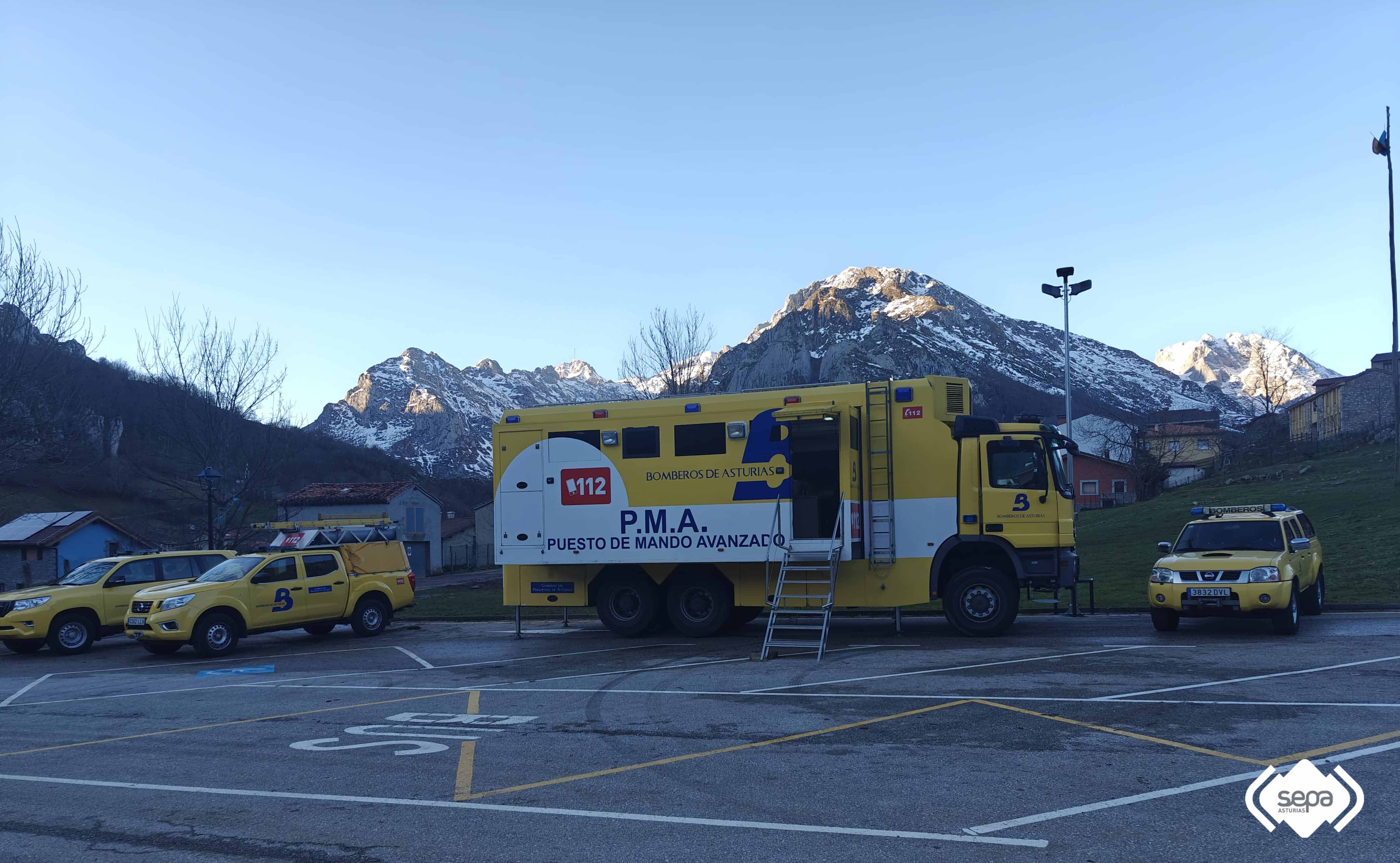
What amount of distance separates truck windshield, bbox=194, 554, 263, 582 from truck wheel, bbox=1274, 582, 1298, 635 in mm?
16527

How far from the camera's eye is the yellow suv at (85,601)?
1734cm

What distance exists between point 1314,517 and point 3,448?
3920cm

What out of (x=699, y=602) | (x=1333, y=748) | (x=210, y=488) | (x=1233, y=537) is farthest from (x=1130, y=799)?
(x=210, y=488)

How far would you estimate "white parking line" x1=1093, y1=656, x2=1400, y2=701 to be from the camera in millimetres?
9336

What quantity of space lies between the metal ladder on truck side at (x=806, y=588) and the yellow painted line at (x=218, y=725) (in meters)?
4.81

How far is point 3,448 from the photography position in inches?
1091

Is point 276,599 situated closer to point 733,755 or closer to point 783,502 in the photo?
point 783,502

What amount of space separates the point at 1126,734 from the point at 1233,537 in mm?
7889

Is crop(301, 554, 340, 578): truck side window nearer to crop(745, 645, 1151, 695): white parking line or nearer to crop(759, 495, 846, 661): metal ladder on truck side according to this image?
crop(759, 495, 846, 661): metal ladder on truck side

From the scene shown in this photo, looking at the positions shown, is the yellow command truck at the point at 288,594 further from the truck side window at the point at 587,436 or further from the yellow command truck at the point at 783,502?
the truck side window at the point at 587,436

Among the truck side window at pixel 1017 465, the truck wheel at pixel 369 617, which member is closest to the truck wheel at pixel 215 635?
the truck wheel at pixel 369 617

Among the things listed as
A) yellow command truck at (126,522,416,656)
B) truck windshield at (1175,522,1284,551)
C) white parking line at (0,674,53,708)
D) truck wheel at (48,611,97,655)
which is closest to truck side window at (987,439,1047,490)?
truck windshield at (1175,522,1284,551)

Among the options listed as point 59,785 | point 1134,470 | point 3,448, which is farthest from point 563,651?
point 1134,470

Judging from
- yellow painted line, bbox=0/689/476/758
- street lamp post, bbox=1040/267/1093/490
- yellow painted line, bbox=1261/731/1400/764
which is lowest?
yellow painted line, bbox=0/689/476/758
